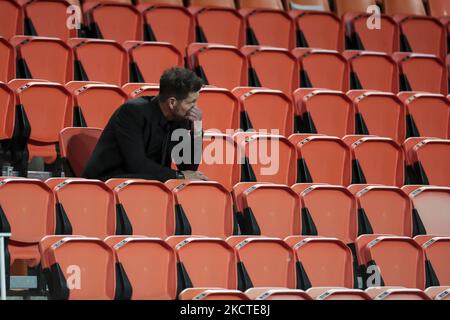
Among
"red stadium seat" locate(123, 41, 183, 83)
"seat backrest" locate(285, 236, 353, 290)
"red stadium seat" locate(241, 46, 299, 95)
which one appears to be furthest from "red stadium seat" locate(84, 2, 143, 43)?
"seat backrest" locate(285, 236, 353, 290)

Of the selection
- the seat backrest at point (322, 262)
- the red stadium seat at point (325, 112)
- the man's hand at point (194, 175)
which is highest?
the red stadium seat at point (325, 112)

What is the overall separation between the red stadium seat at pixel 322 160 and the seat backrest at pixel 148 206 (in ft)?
2.31

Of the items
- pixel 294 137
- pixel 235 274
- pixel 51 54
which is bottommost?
pixel 235 274

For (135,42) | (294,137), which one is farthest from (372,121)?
(135,42)

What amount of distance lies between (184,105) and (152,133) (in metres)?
0.14

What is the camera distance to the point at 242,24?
15.9 feet

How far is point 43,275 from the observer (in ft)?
9.96

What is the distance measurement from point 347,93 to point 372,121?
15 cm

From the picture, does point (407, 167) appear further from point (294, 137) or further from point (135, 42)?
point (135, 42)

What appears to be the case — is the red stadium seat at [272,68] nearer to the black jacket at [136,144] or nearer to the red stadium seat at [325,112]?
the red stadium seat at [325,112]

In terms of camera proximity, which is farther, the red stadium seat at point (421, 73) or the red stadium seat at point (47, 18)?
the red stadium seat at point (421, 73)

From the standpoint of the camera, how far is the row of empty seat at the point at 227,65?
4.14m

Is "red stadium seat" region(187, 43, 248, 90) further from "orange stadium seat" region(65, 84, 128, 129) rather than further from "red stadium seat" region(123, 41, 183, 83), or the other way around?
"orange stadium seat" region(65, 84, 128, 129)

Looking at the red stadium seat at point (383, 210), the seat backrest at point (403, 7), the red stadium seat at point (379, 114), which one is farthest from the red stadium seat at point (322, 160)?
the seat backrest at point (403, 7)
